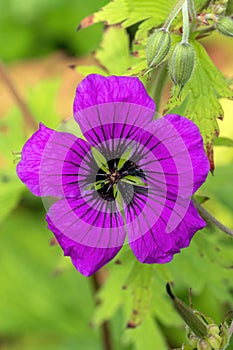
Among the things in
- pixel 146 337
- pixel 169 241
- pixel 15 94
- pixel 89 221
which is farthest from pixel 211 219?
pixel 15 94

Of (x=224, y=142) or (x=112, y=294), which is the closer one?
(x=224, y=142)

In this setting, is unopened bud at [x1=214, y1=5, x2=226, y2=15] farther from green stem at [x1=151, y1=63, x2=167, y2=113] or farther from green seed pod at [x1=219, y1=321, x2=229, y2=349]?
green seed pod at [x1=219, y1=321, x2=229, y2=349]

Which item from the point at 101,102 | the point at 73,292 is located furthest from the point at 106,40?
the point at 73,292

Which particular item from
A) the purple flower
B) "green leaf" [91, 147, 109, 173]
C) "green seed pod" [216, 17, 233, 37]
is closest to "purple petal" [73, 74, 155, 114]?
the purple flower

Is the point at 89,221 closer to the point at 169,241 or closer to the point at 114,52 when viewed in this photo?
the point at 169,241

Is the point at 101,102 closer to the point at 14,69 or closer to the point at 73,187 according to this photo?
the point at 73,187

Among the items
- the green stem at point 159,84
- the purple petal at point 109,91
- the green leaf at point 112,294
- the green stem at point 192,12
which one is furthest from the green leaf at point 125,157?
the green leaf at point 112,294
